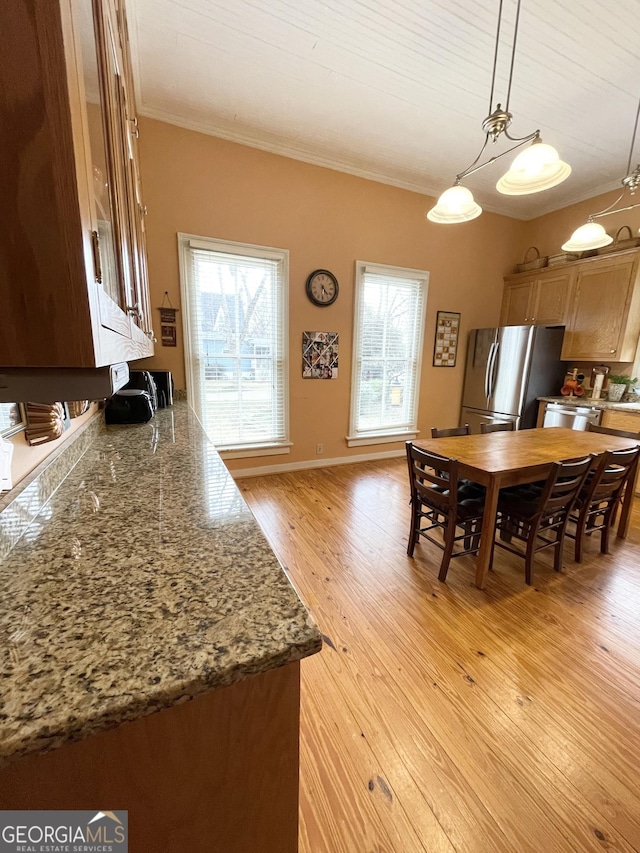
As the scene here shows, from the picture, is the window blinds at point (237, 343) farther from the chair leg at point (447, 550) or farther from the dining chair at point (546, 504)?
the dining chair at point (546, 504)

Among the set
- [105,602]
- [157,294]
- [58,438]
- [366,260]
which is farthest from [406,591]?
[366,260]

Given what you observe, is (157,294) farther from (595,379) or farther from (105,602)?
(595,379)

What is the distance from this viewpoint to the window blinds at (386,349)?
12.7 feet

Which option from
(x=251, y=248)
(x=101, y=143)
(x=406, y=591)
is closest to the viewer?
(x=101, y=143)

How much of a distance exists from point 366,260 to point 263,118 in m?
1.54

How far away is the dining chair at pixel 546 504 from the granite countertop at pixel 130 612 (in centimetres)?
176

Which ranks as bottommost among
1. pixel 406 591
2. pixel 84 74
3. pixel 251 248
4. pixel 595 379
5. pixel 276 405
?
pixel 406 591

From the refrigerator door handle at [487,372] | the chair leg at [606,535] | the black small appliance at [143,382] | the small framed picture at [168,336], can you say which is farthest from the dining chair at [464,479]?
the small framed picture at [168,336]

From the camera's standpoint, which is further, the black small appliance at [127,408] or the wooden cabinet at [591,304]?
the wooden cabinet at [591,304]

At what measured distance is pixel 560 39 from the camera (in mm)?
2084

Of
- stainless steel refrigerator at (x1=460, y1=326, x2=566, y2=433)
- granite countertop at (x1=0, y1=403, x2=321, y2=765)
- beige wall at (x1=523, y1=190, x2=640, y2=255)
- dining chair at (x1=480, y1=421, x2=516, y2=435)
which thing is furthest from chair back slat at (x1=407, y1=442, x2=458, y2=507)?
beige wall at (x1=523, y1=190, x2=640, y2=255)

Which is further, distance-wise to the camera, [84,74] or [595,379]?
[595,379]

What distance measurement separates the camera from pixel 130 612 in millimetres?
566
